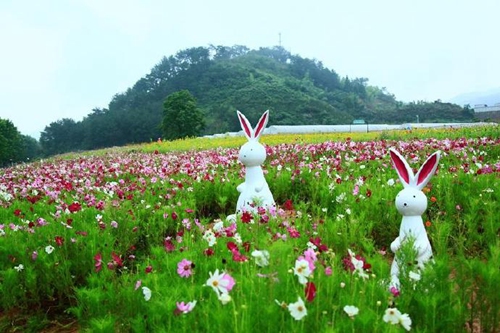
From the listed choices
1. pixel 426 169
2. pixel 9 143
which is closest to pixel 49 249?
pixel 426 169

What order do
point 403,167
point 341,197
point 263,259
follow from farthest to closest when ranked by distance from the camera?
1. point 341,197
2. point 403,167
3. point 263,259

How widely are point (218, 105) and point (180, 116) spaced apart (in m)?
14.5

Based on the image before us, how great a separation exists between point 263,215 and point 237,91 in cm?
5068

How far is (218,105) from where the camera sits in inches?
2044

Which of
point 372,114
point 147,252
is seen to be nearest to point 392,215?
point 147,252

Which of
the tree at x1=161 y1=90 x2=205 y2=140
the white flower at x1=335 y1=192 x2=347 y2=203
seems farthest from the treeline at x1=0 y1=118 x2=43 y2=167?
the white flower at x1=335 y1=192 x2=347 y2=203

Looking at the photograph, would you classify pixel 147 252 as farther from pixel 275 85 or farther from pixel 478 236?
pixel 275 85

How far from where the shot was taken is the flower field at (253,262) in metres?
2.06

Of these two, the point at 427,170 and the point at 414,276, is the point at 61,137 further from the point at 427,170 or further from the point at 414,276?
the point at 414,276

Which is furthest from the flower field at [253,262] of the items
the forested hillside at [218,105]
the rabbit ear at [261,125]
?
the forested hillside at [218,105]

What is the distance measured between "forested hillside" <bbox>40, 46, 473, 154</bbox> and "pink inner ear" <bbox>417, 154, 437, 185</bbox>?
4107 cm

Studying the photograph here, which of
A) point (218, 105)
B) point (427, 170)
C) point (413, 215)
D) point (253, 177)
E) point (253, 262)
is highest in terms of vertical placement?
point (218, 105)

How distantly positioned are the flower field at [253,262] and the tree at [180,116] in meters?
31.2

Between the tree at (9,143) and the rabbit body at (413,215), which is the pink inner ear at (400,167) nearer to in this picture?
the rabbit body at (413,215)
